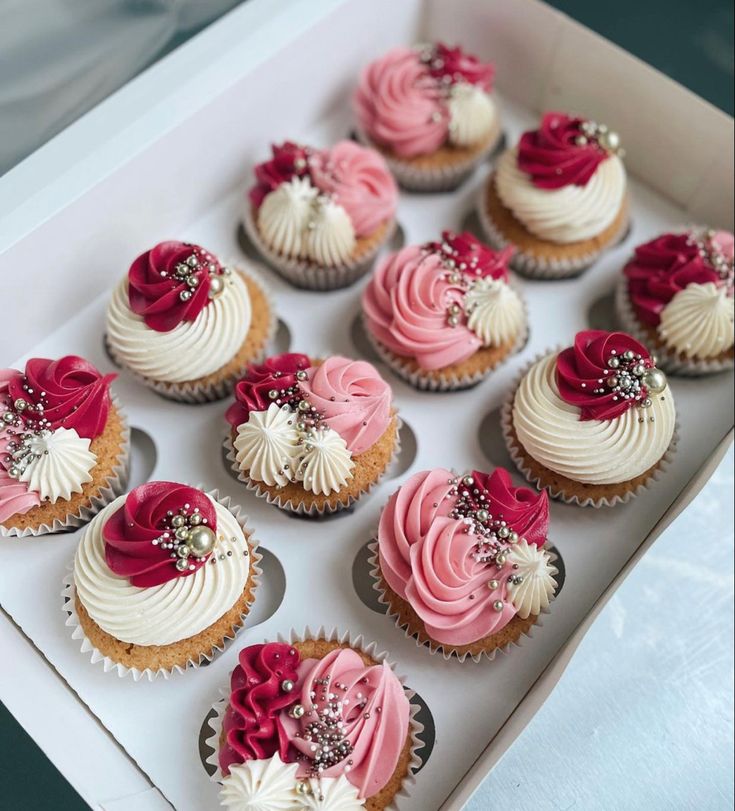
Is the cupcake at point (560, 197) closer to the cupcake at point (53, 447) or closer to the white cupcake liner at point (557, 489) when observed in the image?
the white cupcake liner at point (557, 489)

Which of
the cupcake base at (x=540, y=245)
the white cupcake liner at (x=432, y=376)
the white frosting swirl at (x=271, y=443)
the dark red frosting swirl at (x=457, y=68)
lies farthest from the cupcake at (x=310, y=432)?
the dark red frosting swirl at (x=457, y=68)

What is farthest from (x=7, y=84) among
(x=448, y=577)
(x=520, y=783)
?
(x=520, y=783)

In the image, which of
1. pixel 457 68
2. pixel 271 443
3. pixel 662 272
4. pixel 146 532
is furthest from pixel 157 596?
pixel 457 68

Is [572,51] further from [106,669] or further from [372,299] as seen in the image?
[106,669]

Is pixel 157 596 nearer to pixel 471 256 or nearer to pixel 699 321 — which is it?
pixel 471 256

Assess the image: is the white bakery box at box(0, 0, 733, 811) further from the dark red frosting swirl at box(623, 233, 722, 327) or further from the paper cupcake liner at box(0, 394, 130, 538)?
the dark red frosting swirl at box(623, 233, 722, 327)

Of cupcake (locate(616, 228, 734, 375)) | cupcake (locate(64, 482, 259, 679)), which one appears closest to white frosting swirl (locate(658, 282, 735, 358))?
cupcake (locate(616, 228, 734, 375))
